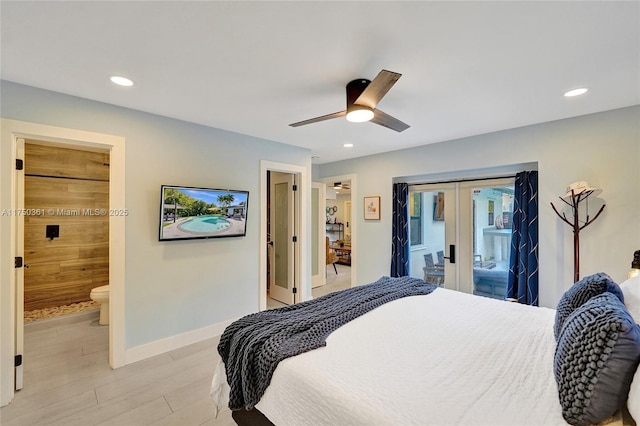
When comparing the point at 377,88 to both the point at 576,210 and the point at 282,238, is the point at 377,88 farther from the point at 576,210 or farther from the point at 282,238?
the point at 282,238

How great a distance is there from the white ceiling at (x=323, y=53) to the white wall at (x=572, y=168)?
27 cm

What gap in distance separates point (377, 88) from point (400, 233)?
2.98 metres

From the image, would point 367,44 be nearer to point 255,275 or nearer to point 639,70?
point 639,70

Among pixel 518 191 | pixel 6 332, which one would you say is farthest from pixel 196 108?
pixel 518 191

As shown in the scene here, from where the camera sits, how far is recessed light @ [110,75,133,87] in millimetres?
2146

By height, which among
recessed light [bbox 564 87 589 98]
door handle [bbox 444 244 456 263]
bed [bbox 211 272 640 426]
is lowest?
bed [bbox 211 272 640 426]

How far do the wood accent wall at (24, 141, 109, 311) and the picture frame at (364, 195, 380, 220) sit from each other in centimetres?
410

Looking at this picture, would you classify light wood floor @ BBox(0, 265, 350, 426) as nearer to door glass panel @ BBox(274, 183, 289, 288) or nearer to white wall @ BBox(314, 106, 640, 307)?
door glass panel @ BBox(274, 183, 289, 288)

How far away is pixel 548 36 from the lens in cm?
164

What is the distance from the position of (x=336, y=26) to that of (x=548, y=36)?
122cm

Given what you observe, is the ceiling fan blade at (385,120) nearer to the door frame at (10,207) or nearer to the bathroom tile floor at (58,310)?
the door frame at (10,207)

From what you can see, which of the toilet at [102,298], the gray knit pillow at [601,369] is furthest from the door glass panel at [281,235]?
the gray knit pillow at [601,369]

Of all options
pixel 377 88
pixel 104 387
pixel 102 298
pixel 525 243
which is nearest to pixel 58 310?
pixel 102 298

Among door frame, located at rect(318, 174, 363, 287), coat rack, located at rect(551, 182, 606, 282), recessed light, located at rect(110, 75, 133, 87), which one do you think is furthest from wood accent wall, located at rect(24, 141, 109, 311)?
coat rack, located at rect(551, 182, 606, 282)
